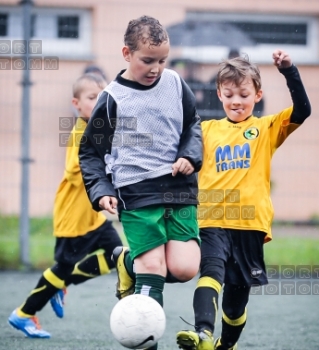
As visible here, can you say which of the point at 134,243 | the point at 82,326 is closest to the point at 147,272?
the point at 134,243

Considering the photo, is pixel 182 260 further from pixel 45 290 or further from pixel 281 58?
pixel 45 290

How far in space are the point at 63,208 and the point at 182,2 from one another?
16.4 feet

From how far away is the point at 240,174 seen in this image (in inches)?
188

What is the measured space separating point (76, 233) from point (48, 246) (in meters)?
3.12

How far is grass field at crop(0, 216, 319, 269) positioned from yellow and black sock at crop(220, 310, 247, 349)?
422cm

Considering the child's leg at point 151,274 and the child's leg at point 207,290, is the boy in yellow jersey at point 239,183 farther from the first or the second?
the child's leg at point 151,274

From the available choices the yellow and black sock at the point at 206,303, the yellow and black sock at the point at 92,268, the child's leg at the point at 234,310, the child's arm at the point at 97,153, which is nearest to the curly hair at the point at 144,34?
the child's arm at the point at 97,153

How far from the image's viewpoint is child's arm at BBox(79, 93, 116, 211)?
14.4 feet

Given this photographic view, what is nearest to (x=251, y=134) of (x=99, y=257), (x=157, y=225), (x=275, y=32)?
(x=157, y=225)

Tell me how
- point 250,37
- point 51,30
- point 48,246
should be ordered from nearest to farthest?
point 48,246, point 51,30, point 250,37

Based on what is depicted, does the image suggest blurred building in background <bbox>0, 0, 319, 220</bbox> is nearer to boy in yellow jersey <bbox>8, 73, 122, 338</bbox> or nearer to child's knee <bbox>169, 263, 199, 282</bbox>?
boy in yellow jersey <bbox>8, 73, 122, 338</bbox>

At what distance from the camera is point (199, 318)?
432cm

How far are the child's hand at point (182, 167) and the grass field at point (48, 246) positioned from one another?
467 centimetres

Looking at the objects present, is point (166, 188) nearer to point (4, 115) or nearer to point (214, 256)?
point (214, 256)
